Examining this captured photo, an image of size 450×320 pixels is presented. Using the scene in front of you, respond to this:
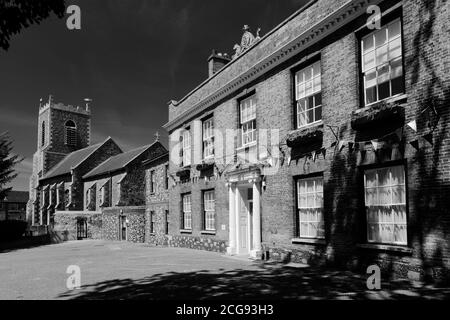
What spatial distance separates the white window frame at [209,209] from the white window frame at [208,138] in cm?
179

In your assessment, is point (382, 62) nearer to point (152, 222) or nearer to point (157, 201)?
point (157, 201)

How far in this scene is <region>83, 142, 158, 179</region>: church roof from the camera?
40.6 metres

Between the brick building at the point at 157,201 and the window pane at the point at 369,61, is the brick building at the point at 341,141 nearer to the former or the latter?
the window pane at the point at 369,61

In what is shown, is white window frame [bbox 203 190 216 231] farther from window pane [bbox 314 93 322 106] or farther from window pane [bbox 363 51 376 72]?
window pane [bbox 363 51 376 72]

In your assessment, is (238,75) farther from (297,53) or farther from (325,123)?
(325,123)

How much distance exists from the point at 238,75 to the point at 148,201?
1683 centimetres

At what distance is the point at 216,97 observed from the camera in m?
18.5

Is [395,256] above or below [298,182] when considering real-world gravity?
below

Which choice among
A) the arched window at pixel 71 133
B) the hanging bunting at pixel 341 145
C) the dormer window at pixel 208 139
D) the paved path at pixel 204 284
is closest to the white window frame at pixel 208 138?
the dormer window at pixel 208 139

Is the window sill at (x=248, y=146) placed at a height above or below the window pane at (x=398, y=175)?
above

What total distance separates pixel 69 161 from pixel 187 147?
41.6 meters

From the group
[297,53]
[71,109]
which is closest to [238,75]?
[297,53]

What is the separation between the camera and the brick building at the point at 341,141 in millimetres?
9039
